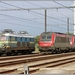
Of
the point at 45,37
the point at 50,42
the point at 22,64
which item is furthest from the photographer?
the point at 45,37

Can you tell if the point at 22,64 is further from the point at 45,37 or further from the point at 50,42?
the point at 45,37

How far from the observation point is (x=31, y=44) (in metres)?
36.9

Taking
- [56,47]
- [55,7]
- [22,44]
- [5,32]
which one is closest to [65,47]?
[56,47]

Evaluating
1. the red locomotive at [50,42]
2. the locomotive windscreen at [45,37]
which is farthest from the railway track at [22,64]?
the locomotive windscreen at [45,37]

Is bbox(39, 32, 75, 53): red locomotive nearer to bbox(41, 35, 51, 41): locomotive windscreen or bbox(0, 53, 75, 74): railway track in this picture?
bbox(41, 35, 51, 41): locomotive windscreen

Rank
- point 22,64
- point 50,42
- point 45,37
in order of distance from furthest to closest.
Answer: point 45,37
point 50,42
point 22,64

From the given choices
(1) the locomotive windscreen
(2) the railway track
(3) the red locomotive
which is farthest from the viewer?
(1) the locomotive windscreen

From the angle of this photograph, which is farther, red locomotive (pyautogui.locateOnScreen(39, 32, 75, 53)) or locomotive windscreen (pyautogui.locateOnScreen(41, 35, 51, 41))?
locomotive windscreen (pyautogui.locateOnScreen(41, 35, 51, 41))

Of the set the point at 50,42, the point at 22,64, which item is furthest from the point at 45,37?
the point at 22,64

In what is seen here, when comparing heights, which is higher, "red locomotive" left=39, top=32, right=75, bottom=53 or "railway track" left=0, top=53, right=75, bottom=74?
"red locomotive" left=39, top=32, right=75, bottom=53

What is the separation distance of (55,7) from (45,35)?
1040 cm

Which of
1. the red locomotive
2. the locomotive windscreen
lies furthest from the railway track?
the locomotive windscreen

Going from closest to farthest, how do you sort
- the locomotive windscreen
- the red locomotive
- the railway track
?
the railway track → the red locomotive → the locomotive windscreen

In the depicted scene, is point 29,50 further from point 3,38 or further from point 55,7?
point 55,7
